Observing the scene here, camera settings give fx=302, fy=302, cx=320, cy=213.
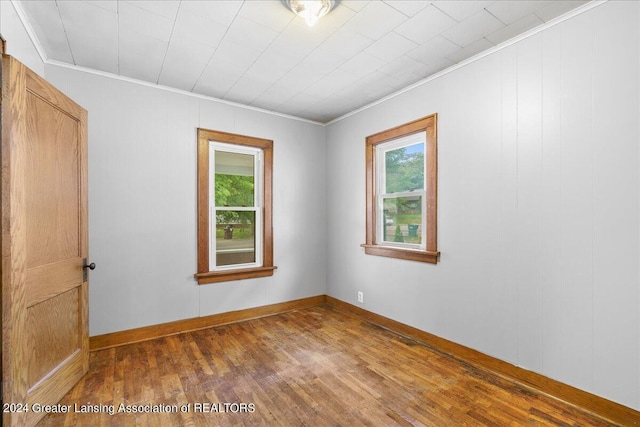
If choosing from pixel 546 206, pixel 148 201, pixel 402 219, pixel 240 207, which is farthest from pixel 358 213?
pixel 148 201

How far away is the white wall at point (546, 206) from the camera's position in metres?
1.91

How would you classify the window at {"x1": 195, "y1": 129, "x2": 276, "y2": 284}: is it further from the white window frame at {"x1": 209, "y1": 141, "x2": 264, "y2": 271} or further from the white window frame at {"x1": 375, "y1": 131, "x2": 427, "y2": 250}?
the white window frame at {"x1": 375, "y1": 131, "x2": 427, "y2": 250}

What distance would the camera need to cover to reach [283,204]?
13.8 feet

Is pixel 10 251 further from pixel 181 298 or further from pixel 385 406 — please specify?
pixel 385 406

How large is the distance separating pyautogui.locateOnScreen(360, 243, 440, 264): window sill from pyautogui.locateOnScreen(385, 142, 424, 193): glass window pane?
0.68m

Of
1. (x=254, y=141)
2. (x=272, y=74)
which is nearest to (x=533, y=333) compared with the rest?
(x=272, y=74)

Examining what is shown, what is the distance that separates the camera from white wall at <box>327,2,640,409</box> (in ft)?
6.27

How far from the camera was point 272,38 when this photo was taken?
2.40m

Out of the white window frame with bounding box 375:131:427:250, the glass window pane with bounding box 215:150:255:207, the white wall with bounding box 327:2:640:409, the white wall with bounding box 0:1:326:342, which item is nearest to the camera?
the white wall with bounding box 327:2:640:409

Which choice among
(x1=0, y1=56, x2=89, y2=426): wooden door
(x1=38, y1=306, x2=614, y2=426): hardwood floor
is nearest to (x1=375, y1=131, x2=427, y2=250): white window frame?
(x1=38, y1=306, x2=614, y2=426): hardwood floor

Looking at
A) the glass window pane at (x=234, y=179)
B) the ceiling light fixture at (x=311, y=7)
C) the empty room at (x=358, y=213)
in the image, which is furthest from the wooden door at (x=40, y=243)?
the ceiling light fixture at (x=311, y=7)

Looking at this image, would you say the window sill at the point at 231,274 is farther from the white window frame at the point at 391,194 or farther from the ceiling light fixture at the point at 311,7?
the ceiling light fixture at the point at 311,7

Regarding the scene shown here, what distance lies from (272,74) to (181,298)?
103 inches

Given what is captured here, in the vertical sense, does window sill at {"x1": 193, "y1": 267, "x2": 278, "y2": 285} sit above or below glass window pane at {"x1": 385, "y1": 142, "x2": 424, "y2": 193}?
below
